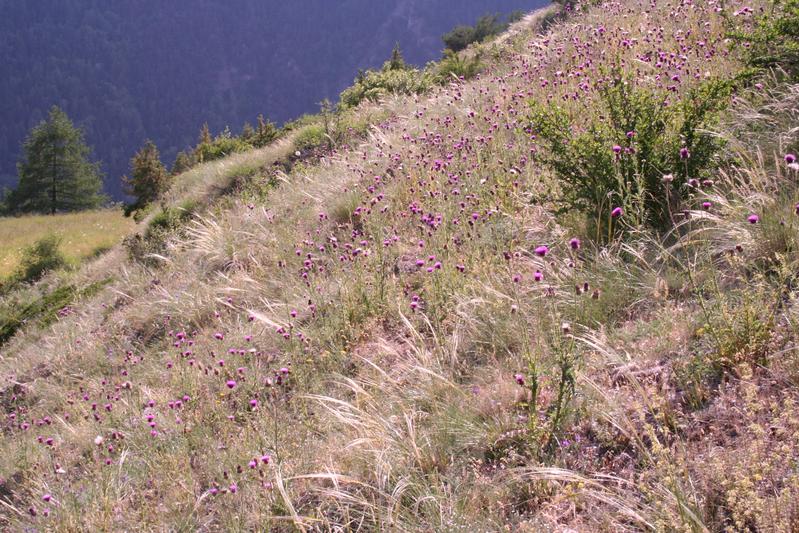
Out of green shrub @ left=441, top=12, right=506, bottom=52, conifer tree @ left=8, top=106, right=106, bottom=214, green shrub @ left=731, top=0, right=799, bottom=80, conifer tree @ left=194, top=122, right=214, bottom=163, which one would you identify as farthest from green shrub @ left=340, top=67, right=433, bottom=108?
conifer tree @ left=8, top=106, right=106, bottom=214

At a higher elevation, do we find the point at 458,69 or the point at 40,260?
the point at 458,69

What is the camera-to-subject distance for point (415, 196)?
528cm

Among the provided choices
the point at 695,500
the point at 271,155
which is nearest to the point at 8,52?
→ the point at 271,155

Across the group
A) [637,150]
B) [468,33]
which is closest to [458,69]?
[637,150]

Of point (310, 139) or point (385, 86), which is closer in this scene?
point (310, 139)

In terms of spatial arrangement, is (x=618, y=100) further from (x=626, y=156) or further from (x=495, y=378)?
(x=495, y=378)

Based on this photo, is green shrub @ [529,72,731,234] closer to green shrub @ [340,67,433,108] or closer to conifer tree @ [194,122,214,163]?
green shrub @ [340,67,433,108]

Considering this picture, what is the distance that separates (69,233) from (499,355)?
25.7 meters

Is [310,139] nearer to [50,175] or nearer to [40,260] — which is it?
[40,260]

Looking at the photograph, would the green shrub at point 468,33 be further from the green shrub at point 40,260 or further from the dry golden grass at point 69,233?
the green shrub at point 40,260

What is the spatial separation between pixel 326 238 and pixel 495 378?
3286 mm

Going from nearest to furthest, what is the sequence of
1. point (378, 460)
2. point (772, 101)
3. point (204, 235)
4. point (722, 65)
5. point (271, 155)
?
point (378, 460), point (772, 101), point (722, 65), point (204, 235), point (271, 155)

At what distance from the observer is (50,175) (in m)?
44.2

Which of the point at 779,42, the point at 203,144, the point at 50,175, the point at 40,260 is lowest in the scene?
the point at 40,260
